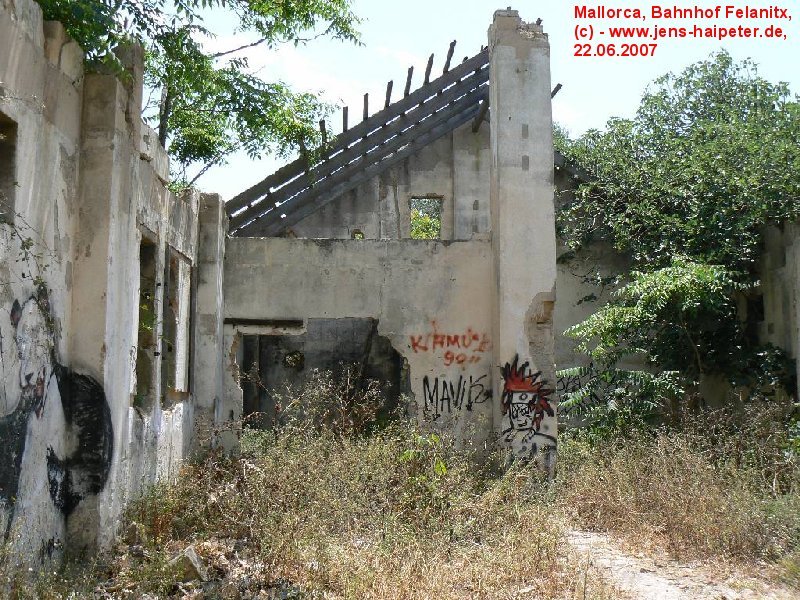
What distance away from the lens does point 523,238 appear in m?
10.5

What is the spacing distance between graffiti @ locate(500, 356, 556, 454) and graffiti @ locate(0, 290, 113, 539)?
5.30m

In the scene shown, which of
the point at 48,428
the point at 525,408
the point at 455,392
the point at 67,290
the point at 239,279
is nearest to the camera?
the point at 48,428

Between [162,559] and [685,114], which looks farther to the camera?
[685,114]

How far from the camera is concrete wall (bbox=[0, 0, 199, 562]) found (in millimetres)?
5164

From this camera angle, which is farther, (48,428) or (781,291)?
(781,291)

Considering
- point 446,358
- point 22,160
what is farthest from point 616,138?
point 22,160

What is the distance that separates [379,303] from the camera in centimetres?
1077

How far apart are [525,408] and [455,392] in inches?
36.5

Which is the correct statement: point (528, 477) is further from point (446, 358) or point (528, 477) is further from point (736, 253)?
point (736, 253)

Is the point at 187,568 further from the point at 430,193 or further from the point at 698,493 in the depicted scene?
the point at 430,193

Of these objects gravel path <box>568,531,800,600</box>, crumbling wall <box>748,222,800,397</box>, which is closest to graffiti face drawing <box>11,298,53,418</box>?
gravel path <box>568,531,800,600</box>

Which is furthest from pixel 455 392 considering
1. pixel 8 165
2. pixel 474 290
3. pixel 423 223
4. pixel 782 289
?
pixel 423 223

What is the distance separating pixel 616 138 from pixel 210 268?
813 cm

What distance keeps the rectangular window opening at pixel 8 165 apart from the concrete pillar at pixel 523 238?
6.36m
